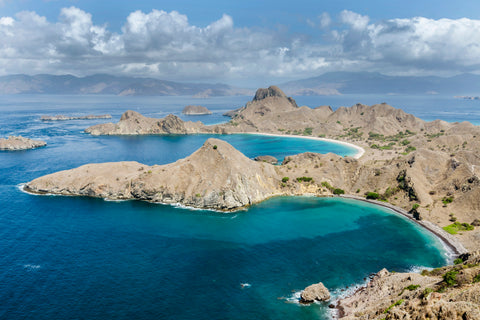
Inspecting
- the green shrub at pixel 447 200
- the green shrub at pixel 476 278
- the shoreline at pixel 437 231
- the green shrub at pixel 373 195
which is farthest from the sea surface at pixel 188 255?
the green shrub at pixel 476 278

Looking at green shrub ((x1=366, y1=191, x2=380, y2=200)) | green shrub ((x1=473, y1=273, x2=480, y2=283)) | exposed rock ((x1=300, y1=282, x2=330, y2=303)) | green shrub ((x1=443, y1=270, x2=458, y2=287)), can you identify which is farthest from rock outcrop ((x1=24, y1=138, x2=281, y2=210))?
green shrub ((x1=473, y1=273, x2=480, y2=283))

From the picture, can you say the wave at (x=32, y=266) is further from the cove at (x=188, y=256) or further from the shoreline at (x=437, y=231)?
the shoreline at (x=437, y=231)

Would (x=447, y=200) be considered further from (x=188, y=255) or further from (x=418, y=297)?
(x=188, y=255)

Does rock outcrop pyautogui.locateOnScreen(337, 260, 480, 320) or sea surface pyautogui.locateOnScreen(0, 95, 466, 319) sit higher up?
rock outcrop pyautogui.locateOnScreen(337, 260, 480, 320)

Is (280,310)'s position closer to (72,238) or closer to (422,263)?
(422,263)

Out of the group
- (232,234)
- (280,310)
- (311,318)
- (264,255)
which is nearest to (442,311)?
(311,318)

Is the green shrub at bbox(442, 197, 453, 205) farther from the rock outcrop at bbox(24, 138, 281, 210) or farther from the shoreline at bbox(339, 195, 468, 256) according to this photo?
the rock outcrop at bbox(24, 138, 281, 210)
